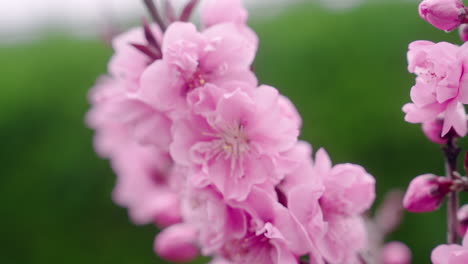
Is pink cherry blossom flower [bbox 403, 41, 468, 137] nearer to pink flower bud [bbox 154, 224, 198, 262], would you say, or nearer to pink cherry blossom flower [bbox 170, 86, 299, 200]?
pink cherry blossom flower [bbox 170, 86, 299, 200]

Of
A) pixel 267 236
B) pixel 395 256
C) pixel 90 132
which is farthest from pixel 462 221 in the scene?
pixel 90 132

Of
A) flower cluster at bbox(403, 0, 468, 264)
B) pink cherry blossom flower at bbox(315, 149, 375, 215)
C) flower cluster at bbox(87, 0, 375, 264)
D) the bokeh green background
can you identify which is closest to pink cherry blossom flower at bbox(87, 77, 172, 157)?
flower cluster at bbox(87, 0, 375, 264)

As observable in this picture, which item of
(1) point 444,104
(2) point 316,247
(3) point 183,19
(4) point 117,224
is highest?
(3) point 183,19

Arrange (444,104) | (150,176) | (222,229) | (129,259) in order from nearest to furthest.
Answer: (444,104) < (222,229) < (150,176) < (129,259)

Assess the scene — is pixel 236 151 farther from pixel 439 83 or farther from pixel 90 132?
pixel 90 132

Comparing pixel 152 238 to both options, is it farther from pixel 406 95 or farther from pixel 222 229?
pixel 222 229

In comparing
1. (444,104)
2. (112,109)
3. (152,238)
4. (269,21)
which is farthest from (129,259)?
(444,104)

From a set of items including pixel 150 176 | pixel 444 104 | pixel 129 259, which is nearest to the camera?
pixel 444 104
